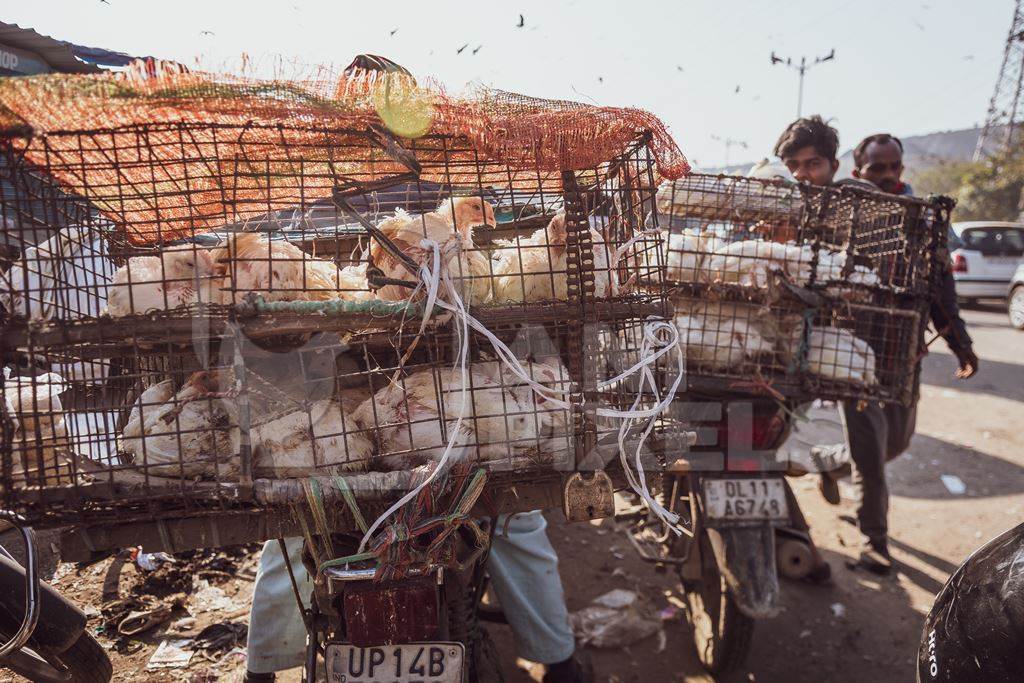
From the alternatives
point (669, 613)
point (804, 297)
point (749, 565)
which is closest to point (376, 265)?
point (804, 297)

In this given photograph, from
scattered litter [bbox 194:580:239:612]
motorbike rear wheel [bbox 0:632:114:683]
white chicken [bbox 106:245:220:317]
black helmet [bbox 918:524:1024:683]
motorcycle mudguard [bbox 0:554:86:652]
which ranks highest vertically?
white chicken [bbox 106:245:220:317]

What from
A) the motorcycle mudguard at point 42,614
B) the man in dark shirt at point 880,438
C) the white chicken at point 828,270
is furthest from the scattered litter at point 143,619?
the man in dark shirt at point 880,438

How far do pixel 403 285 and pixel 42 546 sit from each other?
1.10m

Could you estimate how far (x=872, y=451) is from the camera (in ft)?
12.0

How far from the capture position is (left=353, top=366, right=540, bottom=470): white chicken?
163cm

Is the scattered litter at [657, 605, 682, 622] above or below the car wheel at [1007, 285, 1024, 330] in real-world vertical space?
below

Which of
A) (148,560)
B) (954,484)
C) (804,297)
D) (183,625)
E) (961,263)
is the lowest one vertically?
(954,484)

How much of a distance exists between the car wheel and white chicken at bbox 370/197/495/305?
11983mm

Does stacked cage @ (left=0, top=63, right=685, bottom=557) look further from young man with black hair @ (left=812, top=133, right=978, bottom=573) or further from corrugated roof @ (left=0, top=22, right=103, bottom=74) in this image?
corrugated roof @ (left=0, top=22, right=103, bottom=74)

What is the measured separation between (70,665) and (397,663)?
1.33 meters

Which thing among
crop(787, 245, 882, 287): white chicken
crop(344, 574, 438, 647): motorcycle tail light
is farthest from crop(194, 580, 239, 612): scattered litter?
crop(787, 245, 882, 287): white chicken

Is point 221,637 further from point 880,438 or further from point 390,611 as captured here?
point 880,438

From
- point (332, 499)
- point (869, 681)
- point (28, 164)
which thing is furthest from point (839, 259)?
point (28, 164)

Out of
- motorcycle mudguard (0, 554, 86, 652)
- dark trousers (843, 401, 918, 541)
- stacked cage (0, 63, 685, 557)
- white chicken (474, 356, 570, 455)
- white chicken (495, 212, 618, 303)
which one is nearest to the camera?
stacked cage (0, 63, 685, 557)
